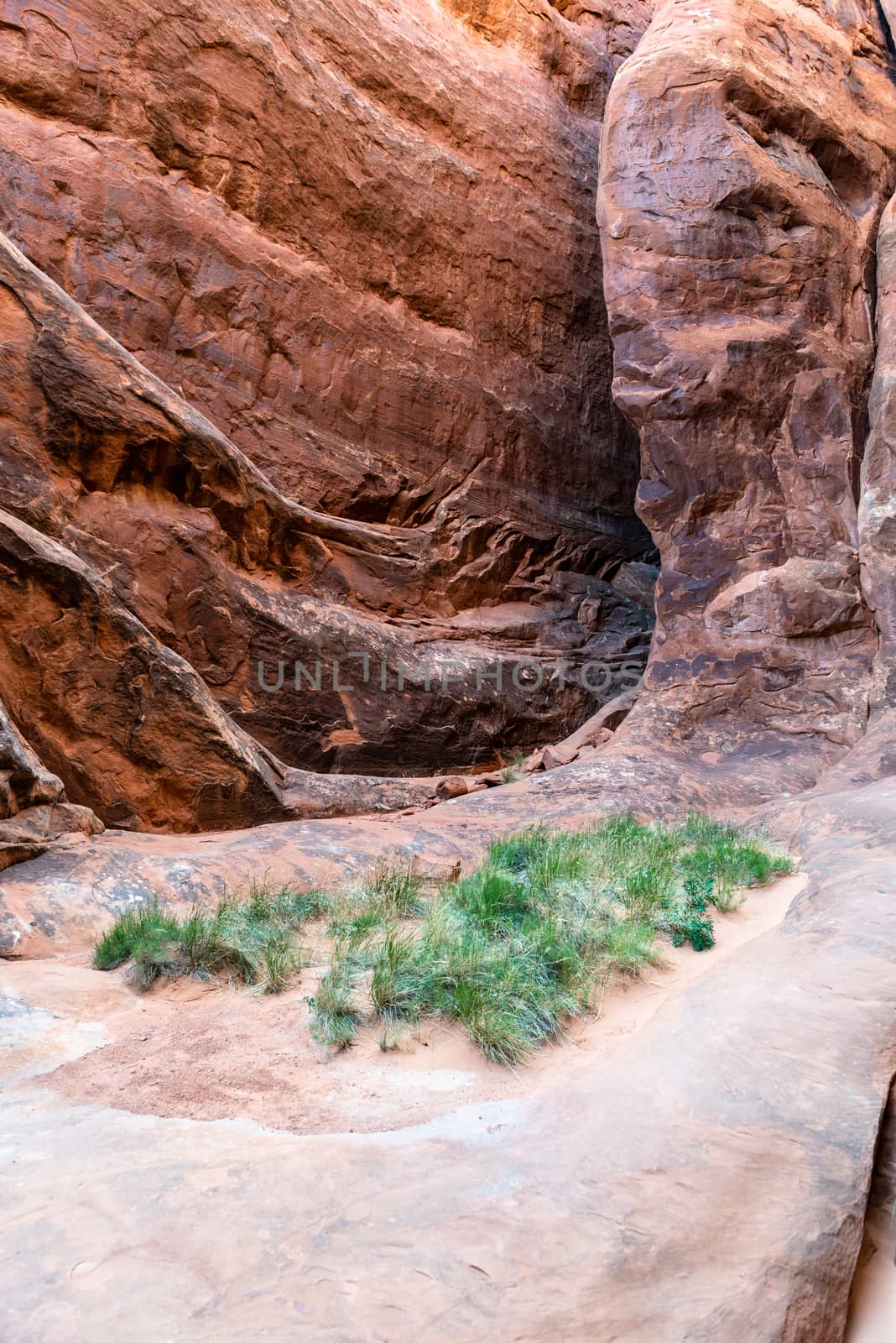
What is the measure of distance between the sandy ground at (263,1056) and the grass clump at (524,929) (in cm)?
8

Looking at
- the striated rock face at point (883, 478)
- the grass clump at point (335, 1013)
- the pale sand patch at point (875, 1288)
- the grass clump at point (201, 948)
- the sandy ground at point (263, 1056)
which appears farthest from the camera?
the striated rock face at point (883, 478)

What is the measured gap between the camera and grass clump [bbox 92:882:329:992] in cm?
336

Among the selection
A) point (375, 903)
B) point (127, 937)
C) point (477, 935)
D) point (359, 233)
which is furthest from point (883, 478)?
point (127, 937)

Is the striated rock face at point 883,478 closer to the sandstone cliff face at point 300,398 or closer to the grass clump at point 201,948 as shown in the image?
the sandstone cliff face at point 300,398

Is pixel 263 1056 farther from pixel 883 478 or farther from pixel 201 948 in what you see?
pixel 883 478

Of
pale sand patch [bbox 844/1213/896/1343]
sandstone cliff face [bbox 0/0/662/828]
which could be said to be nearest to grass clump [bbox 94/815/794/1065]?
pale sand patch [bbox 844/1213/896/1343]

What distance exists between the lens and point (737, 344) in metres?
9.58

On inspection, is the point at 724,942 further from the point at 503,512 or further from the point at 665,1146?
the point at 503,512

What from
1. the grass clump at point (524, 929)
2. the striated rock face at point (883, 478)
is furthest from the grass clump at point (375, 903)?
the striated rock face at point (883, 478)

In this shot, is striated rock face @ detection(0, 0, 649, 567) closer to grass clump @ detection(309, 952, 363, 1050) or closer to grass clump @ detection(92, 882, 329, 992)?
grass clump @ detection(92, 882, 329, 992)

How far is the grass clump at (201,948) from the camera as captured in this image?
336 centimetres

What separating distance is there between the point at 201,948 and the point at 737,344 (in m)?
8.64

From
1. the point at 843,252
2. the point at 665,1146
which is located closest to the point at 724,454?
the point at 843,252

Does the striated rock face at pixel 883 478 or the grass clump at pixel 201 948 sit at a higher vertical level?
the striated rock face at pixel 883 478
